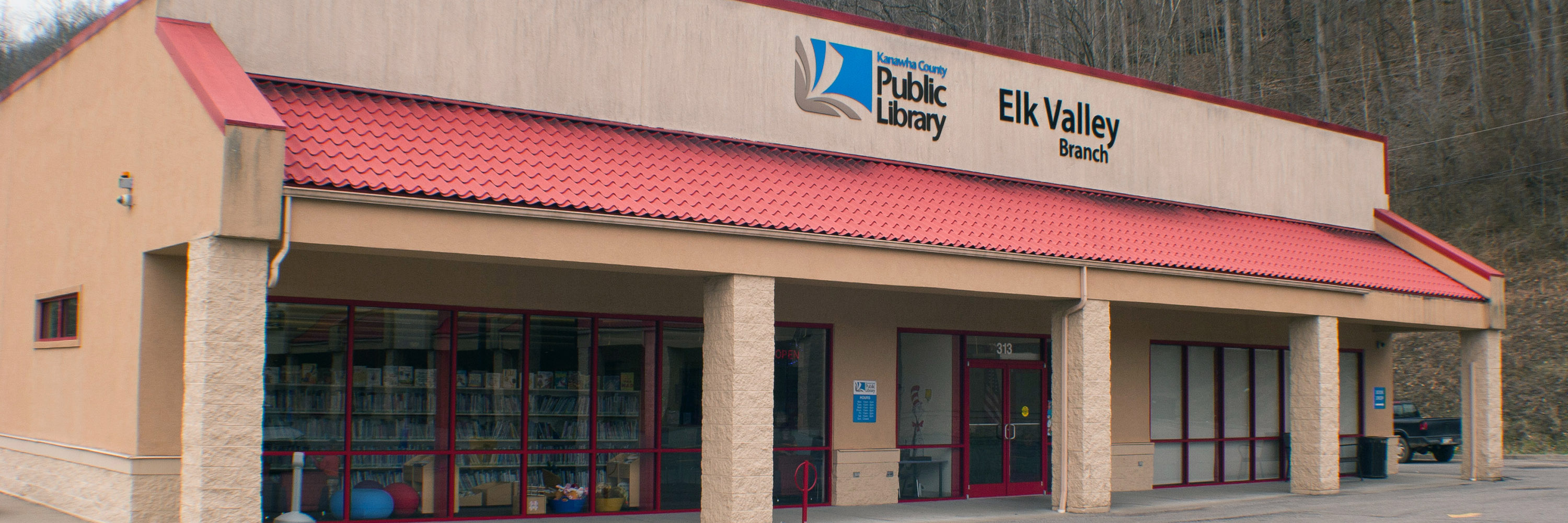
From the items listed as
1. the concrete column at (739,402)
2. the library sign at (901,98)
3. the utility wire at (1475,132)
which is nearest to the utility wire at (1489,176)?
the utility wire at (1475,132)

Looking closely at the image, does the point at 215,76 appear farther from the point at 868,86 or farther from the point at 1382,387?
the point at 1382,387

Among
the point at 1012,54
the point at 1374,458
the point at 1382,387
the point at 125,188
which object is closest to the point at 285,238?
the point at 125,188

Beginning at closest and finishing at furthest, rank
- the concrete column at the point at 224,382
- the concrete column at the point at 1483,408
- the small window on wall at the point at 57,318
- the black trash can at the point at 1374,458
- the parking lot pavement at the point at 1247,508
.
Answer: the concrete column at the point at 224,382, the small window on wall at the point at 57,318, the parking lot pavement at the point at 1247,508, the concrete column at the point at 1483,408, the black trash can at the point at 1374,458

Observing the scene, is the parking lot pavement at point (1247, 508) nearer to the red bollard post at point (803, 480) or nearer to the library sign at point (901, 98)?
the red bollard post at point (803, 480)

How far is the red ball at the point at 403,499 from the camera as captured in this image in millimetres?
13016

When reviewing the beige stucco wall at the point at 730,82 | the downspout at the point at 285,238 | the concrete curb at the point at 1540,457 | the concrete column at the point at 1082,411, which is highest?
the beige stucco wall at the point at 730,82

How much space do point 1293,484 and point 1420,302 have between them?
423 cm

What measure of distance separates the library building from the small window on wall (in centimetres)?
7

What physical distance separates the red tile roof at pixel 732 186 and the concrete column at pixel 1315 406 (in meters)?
1.01

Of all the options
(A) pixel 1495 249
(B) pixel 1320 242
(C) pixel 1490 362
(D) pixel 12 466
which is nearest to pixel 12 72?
(D) pixel 12 466

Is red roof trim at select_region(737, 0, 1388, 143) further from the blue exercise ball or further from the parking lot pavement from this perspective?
the blue exercise ball

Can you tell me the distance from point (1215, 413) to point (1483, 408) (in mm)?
4924

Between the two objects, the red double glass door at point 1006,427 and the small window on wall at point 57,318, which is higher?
the small window on wall at point 57,318

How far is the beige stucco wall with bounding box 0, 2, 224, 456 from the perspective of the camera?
10.7 metres
